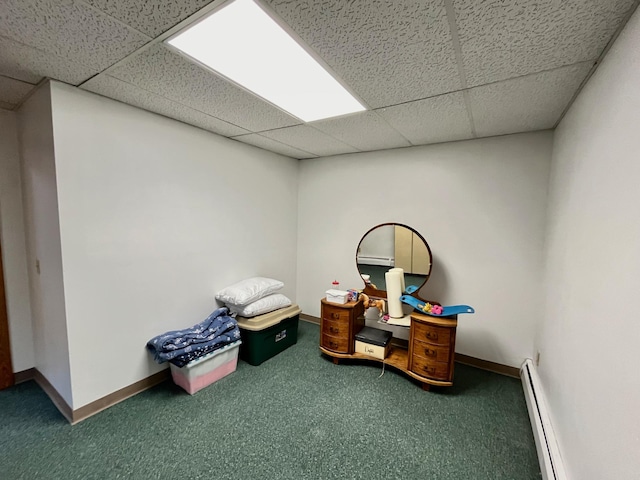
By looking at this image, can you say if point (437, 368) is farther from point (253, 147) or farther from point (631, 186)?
point (253, 147)

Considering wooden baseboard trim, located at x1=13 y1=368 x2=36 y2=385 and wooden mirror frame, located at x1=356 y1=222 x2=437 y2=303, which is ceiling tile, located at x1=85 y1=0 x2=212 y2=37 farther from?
wooden baseboard trim, located at x1=13 y1=368 x2=36 y2=385

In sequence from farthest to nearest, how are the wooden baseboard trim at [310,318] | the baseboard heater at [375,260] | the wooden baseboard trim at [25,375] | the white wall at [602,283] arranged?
the wooden baseboard trim at [310,318] < the baseboard heater at [375,260] < the wooden baseboard trim at [25,375] < the white wall at [602,283]

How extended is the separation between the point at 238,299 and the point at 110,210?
1240mm

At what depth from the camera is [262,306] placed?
2.65 m

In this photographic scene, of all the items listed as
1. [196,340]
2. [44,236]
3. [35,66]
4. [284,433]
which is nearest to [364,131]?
[35,66]

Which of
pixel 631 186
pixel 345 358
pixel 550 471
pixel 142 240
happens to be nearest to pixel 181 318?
pixel 142 240

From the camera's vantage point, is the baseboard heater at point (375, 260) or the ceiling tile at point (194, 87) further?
the baseboard heater at point (375, 260)

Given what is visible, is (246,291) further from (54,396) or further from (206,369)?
(54,396)

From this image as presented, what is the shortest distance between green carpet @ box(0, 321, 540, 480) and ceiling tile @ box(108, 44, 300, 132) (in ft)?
7.23

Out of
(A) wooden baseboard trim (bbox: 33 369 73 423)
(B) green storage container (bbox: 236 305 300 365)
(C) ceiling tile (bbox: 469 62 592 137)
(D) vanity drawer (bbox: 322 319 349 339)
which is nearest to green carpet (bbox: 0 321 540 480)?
(A) wooden baseboard trim (bbox: 33 369 73 423)

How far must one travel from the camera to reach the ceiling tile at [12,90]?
162 centimetres

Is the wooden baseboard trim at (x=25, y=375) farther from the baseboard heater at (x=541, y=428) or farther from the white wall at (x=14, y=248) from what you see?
the baseboard heater at (x=541, y=428)

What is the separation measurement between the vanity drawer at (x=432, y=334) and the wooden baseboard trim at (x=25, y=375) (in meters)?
3.30

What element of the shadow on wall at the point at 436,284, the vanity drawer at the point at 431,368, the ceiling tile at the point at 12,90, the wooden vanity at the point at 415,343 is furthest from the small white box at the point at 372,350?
the ceiling tile at the point at 12,90
